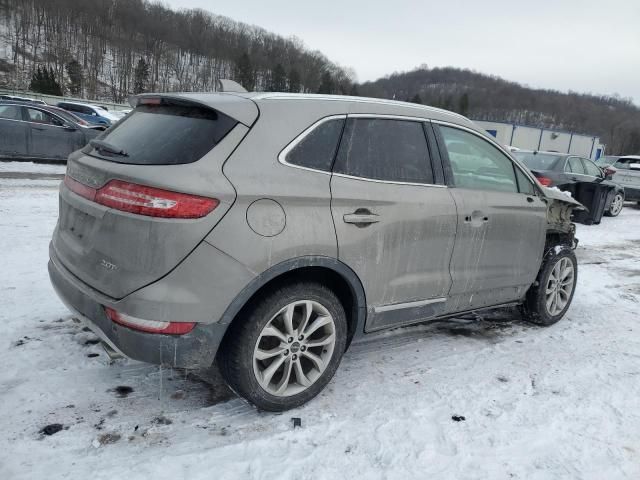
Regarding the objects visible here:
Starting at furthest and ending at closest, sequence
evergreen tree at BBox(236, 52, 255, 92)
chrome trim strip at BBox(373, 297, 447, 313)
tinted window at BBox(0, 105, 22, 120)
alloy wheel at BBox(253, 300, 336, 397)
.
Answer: evergreen tree at BBox(236, 52, 255, 92) < tinted window at BBox(0, 105, 22, 120) < chrome trim strip at BBox(373, 297, 447, 313) < alloy wheel at BBox(253, 300, 336, 397)

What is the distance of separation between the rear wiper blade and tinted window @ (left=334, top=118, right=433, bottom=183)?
120cm

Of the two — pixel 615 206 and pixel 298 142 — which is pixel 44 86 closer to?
pixel 615 206

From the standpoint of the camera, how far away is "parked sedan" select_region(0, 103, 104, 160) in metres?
12.1

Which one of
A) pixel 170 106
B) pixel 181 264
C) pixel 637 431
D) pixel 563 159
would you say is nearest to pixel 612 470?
pixel 637 431

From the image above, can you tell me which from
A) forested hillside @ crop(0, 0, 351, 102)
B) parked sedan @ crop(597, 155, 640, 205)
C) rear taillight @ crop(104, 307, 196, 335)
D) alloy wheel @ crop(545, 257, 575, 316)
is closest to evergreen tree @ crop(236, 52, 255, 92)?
forested hillside @ crop(0, 0, 351, 102)

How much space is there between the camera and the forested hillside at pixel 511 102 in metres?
116

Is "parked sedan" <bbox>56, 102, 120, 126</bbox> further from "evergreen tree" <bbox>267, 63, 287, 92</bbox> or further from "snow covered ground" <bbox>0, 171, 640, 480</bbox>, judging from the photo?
"evergreen tree" <bbox>267, 63, 287, 92</bbox>

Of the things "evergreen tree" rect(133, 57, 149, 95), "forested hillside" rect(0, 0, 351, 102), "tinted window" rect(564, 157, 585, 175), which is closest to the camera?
"tinted window" rect(564, 157, 585, 175)

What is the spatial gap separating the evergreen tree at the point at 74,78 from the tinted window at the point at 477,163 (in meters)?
77.7

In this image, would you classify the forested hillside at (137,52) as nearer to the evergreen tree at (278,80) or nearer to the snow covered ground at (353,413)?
the evergreen tree at (278,80)

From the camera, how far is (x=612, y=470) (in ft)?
8.46

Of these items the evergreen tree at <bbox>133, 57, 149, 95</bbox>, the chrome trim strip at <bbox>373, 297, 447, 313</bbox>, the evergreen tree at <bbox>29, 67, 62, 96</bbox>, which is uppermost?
the evergreen tree at <bbox>133, 57, 149, 95</bbox>

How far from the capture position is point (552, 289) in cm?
461

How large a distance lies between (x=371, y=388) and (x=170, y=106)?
2.16 meters
